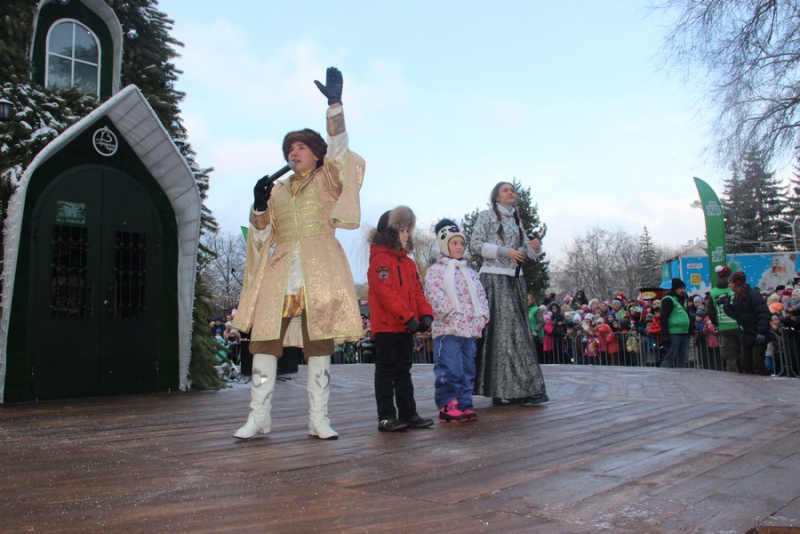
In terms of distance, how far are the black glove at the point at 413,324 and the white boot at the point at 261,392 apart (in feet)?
2.96

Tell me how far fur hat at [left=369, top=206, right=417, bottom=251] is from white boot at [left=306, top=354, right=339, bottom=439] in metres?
1.00

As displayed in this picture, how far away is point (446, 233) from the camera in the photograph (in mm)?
5484

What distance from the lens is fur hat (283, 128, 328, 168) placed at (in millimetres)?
4469

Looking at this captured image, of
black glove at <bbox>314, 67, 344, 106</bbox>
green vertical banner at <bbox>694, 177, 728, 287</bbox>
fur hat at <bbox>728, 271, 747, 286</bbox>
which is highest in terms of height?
green vertical banner at <bbox>694, 177, 728, 287</bbox>

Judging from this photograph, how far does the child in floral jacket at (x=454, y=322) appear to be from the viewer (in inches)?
198

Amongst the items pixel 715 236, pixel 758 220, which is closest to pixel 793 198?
pixel 758 220

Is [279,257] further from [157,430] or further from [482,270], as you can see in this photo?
[482,270]

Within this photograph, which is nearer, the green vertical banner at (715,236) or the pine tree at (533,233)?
Answer: the green vertical banner at (715,236)

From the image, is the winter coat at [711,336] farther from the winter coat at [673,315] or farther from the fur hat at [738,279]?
the fur hat at [738,279]

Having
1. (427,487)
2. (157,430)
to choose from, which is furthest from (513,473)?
→ (157,430)

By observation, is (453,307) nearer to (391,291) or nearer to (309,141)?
(391,291)

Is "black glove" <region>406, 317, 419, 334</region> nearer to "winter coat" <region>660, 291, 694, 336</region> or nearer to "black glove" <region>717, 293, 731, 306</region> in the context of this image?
"black glove" <region>717, 293, 731, 306</region>

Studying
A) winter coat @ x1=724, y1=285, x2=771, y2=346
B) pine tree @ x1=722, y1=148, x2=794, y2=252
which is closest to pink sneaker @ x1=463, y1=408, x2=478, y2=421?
winter coat @ x1=724, y1=285, x2=771, y2=346

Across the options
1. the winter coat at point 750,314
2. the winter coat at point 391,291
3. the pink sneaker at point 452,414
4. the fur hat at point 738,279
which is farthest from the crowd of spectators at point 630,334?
the winter coat at point 391,291
